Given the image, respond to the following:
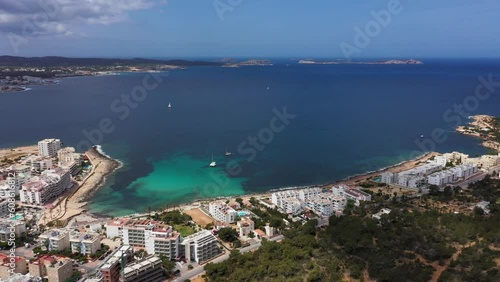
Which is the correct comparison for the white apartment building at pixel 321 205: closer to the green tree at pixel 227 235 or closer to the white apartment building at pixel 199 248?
the green tree at pixel 227 235

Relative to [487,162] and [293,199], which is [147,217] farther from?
[487,162]

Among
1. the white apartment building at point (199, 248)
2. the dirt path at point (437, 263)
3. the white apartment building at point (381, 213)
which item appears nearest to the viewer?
the dirt path at point (437, 263)


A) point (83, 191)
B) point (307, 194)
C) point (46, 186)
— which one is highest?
point (307, 194)

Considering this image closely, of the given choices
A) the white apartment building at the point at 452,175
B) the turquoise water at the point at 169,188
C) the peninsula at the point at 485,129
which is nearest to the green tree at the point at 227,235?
the turquoise water at the point at 169,188

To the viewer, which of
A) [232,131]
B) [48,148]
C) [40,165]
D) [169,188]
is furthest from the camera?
[232,131]

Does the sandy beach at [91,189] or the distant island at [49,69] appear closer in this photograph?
the sandy beach at [91,189]

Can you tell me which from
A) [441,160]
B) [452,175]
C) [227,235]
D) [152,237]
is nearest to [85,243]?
[152,237]

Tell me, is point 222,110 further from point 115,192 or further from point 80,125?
point 115,192
